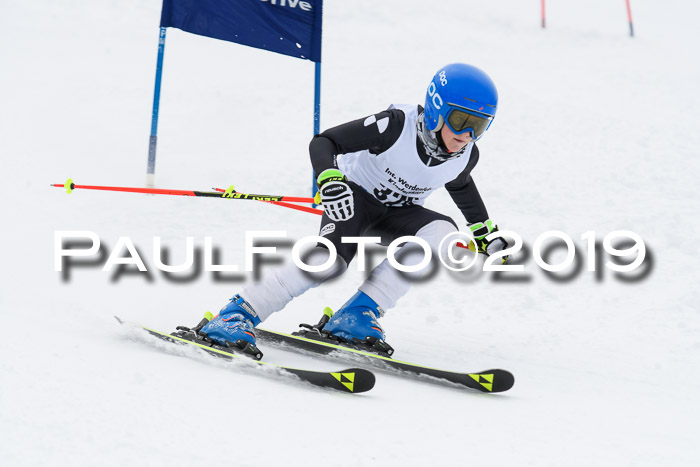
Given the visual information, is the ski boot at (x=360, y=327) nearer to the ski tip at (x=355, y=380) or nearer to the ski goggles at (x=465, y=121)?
the ski tip at (x=355, y=380)

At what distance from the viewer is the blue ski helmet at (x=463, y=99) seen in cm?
354

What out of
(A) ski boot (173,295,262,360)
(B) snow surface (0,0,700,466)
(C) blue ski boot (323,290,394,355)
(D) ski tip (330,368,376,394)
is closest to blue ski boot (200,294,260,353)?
(A) ski boot (173,295,262,360)

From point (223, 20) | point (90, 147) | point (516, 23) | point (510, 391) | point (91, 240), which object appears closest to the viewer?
point (510, 391)

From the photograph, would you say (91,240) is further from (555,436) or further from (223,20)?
(555,436)

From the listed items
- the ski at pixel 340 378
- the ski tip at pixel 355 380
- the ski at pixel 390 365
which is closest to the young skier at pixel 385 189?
the ski at pixel 390 365

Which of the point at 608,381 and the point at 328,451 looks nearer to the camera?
the point at 328,451

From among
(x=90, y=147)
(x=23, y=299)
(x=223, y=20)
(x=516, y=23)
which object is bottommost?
(x=23, y=299)

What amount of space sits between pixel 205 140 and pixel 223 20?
206 centimetres

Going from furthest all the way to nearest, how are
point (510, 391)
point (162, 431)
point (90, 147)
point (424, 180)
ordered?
point (90, 147)
point (424, 180)
point (510, 391)
point (162, 431)

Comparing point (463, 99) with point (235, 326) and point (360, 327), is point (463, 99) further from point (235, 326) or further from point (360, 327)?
point (235, 326)

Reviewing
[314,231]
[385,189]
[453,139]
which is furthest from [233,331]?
[314,231]

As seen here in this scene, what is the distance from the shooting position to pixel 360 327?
387 centimetres

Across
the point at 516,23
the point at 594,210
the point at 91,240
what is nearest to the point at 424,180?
the point at 91,240

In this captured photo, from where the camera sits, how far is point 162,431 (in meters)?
2.33
